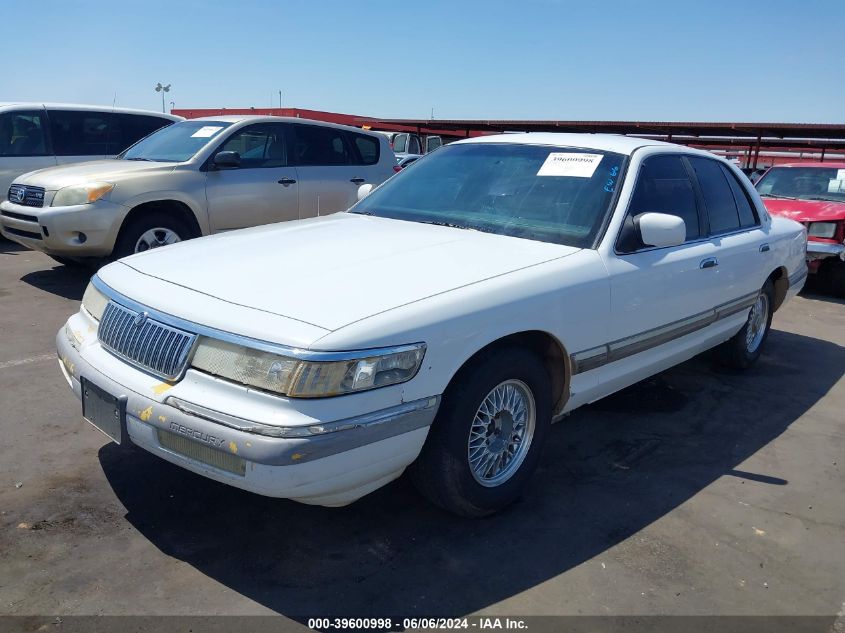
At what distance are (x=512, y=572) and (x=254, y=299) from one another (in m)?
1.49

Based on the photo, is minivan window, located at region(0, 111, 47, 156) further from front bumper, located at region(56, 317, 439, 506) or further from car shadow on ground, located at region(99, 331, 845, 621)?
front bumper, located at region(56, 317, 439, 506)

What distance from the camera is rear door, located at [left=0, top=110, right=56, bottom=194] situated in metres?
8.79

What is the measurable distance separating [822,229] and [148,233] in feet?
25.4

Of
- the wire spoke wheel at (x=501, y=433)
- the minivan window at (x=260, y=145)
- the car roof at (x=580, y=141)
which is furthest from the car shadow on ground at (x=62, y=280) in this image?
the wire spoke wheel at (x=501, y=433)

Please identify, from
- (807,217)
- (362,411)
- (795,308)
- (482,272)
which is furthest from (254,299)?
(807,217)

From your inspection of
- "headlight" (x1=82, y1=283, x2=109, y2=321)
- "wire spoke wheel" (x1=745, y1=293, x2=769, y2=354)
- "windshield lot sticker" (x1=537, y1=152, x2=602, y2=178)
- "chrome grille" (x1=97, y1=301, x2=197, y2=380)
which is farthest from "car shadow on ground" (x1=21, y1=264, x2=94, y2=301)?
"wire spoke wheel" (x1=745, y1=293, x2=769, y2=354)

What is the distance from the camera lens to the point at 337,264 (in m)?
3.18

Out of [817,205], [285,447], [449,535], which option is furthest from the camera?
[817,205]

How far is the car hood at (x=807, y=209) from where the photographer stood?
880 centimetres

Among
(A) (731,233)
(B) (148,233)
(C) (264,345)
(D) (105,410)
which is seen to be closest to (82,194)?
(B) (148,233)

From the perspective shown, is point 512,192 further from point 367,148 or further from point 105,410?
point 367,148

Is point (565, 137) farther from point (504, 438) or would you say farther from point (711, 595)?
point (711, 595)

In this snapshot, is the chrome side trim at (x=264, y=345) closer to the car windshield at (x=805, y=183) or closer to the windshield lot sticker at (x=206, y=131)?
the windshield lot sticker at (x=206, y=131)

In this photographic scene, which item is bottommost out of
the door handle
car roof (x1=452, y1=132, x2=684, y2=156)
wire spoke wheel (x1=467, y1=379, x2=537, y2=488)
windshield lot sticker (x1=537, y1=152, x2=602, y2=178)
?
wire spoke wheel (x1=467, y1=379, x2=537, y2=488)
